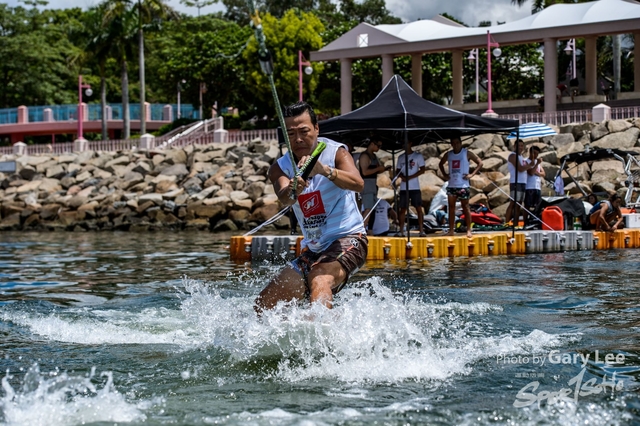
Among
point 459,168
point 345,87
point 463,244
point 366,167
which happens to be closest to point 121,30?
point 345,87

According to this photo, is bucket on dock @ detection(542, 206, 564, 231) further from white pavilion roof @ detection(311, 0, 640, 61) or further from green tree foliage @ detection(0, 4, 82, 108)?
green tree foliage @ detection(0, 4, 82, 108)

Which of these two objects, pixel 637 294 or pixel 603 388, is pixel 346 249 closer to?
pixel 603 388

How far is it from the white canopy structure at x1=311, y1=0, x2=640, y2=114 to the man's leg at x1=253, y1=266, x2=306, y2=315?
1148 inches

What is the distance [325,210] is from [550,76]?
29.8 metres

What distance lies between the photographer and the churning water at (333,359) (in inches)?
196

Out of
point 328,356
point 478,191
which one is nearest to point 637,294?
point 328,356

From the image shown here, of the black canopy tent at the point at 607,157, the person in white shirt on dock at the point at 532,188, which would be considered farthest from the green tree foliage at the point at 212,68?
the person in white shirt on dock at the point at 532,188

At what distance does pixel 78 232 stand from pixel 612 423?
2637cm

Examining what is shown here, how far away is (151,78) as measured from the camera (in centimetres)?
6569

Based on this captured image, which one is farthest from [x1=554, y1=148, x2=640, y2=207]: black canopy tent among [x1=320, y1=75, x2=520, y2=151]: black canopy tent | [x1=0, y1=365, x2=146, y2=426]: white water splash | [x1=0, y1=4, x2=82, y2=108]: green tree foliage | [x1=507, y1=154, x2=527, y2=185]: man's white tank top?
[x1=0, y1=4, x2=82, y2=108]: green tree foliage

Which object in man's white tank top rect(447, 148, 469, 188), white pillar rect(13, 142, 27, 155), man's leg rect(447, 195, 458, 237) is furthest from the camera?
white pillar rect(13, 142, 27, 155)

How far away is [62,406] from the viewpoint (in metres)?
4.99

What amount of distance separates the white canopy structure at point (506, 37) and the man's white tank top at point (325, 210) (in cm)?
2889

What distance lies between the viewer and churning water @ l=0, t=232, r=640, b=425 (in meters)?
4.97
